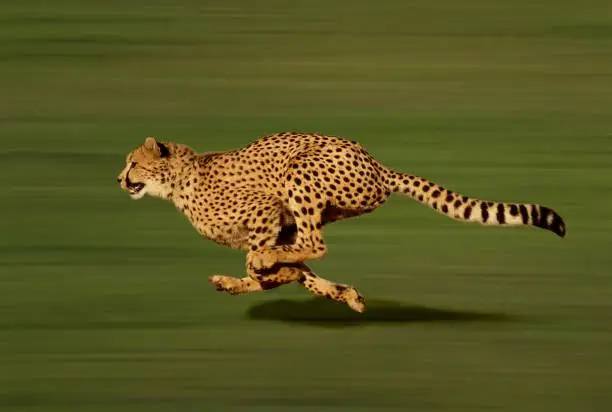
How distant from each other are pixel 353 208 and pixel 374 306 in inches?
23.0

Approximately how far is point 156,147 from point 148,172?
0.30ft

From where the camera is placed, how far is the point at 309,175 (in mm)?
5102

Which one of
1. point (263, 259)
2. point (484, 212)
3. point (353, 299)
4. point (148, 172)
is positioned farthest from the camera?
point (148, 172)

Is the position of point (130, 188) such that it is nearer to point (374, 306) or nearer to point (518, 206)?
point (374, 306)

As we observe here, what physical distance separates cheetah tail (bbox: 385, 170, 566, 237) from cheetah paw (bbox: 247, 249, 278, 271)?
523 millimetres

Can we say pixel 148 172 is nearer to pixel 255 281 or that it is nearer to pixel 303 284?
pixel 255 281

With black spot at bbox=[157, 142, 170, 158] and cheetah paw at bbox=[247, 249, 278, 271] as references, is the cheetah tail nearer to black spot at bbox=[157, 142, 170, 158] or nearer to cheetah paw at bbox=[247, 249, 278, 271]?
cheetah paw at bbox=[247, 249, 278, 271]

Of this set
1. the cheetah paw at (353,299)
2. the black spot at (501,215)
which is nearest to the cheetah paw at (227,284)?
the cheetah paw at (353,299)

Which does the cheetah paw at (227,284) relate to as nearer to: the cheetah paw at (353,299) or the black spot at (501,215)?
the cheetah paw at (353,299)

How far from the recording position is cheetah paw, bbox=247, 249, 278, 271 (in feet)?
16.6

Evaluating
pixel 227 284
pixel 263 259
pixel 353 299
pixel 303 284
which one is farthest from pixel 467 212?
pixel 227 284

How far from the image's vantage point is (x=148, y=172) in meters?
5.38

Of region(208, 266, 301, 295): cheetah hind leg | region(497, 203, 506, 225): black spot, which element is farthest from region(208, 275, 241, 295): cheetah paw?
region(497, 203, 506, 225): black spot

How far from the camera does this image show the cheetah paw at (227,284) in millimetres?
5273
